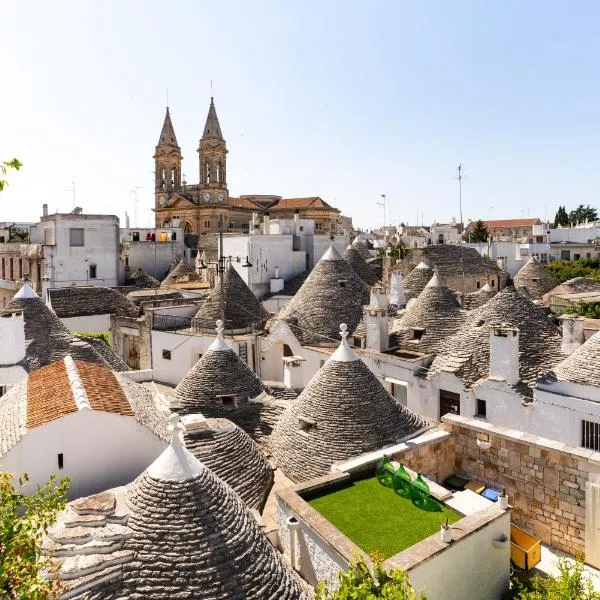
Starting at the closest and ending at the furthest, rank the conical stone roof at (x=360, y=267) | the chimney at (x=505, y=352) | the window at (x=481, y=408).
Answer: the chimney at (x=505, y=352), the window at (x=481, y=408), the conical stone roof at (x=360, y=267)

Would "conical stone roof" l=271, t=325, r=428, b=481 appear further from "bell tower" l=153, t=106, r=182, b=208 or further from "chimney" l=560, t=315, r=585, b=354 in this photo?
"bell tower" l=153, t=106, r=182, b=208

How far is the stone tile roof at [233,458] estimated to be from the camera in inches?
428

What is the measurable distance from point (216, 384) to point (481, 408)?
8062mm

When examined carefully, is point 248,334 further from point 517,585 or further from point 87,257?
point 87,257

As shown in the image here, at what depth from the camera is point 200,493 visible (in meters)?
7.36

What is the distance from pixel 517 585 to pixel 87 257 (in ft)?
123

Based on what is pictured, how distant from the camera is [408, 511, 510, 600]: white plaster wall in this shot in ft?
26.7

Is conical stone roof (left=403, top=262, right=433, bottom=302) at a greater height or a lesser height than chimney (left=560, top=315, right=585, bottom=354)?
greater

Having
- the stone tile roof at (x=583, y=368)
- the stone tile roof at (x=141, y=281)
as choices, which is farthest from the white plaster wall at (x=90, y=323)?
the stone tile roof at (x=583, y=368)

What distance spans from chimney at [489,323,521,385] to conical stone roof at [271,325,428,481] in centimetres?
347

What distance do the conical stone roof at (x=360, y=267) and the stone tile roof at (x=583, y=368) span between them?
20.0m

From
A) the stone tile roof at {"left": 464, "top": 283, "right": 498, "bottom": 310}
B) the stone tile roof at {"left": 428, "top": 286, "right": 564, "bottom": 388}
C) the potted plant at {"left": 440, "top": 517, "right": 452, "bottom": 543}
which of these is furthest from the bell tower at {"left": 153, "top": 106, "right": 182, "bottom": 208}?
the potted plant at {"left": 440, "top": 517, "right": 452, "bottom": 543}

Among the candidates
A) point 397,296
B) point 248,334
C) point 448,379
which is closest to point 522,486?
point 448,379

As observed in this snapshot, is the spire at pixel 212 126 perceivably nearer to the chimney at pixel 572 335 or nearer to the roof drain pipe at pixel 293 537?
the chimney at pixel 572 335
